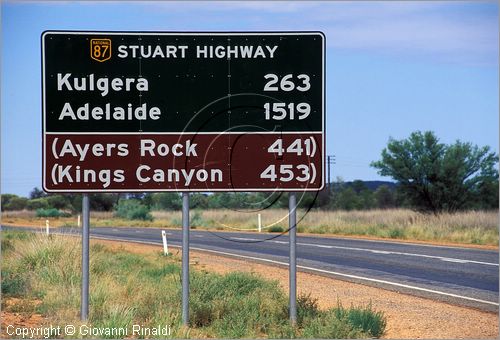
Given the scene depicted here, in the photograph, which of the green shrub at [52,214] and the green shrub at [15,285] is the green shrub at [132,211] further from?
the green shrub at [15,285]

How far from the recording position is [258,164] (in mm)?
11188

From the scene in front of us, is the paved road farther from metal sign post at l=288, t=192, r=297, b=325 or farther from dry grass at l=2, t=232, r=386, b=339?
metal sign post at l=288, t=192, r=297, b=325

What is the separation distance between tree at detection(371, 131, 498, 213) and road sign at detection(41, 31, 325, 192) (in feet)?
152

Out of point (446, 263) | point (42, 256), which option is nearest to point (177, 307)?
point (42, 256)

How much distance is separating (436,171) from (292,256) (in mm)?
47082

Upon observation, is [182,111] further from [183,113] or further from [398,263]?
[398,263]

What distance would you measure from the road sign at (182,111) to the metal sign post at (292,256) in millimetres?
369

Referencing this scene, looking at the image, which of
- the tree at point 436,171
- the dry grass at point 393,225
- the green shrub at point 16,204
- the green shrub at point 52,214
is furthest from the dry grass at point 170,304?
the green shrub at point 16,204

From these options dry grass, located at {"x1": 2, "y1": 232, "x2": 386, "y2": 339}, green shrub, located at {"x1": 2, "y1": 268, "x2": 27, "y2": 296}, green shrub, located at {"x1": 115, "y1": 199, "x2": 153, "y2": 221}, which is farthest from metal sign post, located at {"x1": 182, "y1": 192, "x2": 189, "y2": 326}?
green shrub, located at {"x1": 115, "y1": 199, "x2": 153, "y2": 221}

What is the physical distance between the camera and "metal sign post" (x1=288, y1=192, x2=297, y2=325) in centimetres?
1066

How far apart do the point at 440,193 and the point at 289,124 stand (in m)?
47.0

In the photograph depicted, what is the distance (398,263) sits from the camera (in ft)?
74.6

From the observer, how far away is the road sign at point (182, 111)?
36.4ft

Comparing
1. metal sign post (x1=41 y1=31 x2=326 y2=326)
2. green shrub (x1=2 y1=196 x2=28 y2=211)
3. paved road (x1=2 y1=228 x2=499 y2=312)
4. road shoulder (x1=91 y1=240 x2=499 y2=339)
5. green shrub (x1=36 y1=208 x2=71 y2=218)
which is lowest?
road shoulder (x1=91 y1=240 x2=499 y2=339)
